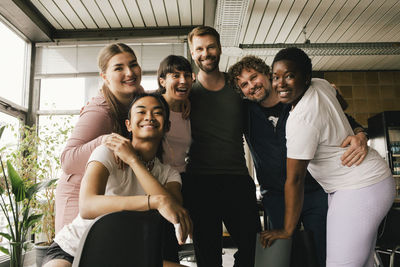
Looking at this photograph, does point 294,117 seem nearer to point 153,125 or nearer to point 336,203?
point 336,203

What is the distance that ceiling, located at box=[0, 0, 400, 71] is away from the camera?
3.97m

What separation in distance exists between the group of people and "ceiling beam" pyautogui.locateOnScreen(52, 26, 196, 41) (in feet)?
9.47

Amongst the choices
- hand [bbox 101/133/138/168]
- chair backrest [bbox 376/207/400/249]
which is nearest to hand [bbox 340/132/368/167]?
hand [bbox 101/133/138/168]

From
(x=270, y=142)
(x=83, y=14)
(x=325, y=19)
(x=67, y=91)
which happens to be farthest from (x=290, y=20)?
(x=67, y=91)

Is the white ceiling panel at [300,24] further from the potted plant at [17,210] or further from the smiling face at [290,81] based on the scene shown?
the potted plant at [17,210]

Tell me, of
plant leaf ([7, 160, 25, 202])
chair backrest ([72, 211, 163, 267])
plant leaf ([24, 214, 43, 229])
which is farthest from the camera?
plant leaf ([24, 214, 43, 229])

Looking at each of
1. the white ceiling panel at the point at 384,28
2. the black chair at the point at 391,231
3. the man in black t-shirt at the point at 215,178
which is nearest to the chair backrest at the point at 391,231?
the black chair at the point at 391,231

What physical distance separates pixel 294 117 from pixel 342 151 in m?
0.24

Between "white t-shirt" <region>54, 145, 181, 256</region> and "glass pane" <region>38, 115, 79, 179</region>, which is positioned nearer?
"white t-shirt" <region>54, 145, 181, 256</region>

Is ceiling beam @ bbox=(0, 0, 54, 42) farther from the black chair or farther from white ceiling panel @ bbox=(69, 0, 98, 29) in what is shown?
the black chair

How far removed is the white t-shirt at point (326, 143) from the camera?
1.25 meters

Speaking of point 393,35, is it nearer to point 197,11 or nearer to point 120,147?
point 197,11

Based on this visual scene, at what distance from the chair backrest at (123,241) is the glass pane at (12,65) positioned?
13.1 ft

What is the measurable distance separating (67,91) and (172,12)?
6.33ft
